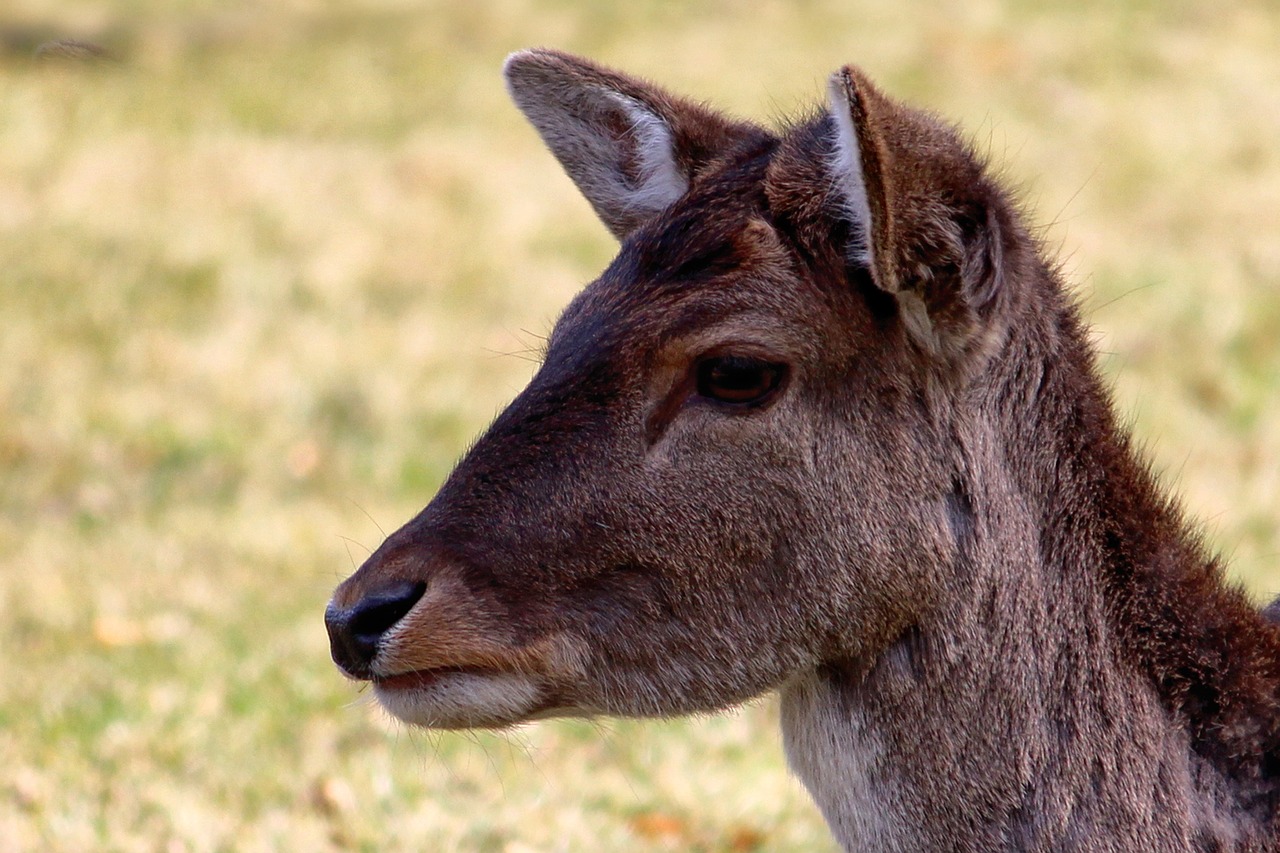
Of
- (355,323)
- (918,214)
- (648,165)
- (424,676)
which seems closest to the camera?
(918,214)

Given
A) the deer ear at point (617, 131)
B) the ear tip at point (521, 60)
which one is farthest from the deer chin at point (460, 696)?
the ear tip at point (521, 60)

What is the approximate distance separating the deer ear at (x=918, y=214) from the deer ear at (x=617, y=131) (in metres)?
0.57

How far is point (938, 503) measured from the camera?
3.17 m

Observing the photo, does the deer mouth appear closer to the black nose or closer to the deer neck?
the black nose

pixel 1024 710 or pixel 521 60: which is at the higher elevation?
pixel 521 60

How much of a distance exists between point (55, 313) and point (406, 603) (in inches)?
310

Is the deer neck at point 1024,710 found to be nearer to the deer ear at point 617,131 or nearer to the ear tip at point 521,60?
the deer ear at point 617,131

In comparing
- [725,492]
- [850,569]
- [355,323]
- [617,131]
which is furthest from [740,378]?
[355,323]

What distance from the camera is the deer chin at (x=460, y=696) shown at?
3105mm

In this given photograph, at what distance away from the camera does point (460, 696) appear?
10.2 feet

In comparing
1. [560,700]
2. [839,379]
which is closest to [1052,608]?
[839,379]

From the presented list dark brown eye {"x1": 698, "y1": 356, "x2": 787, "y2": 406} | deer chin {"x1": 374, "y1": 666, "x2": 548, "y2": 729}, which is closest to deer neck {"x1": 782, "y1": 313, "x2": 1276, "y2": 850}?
dark brown eye {"x1": 698, "y1": 356, "x2": 787, "y2": 406}

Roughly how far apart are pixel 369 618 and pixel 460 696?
22 centimetres

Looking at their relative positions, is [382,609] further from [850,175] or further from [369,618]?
[850,175]
